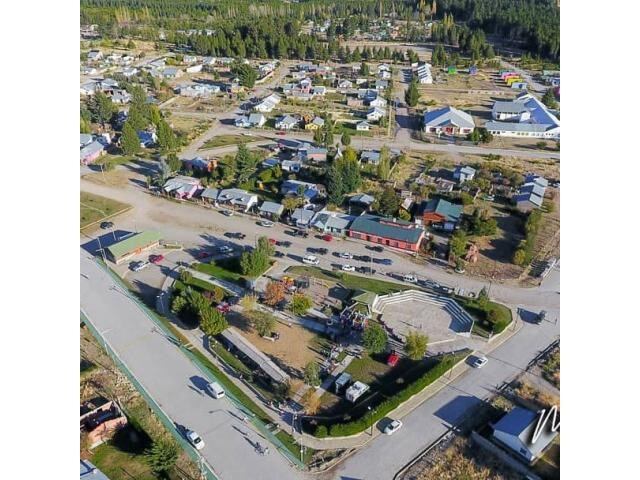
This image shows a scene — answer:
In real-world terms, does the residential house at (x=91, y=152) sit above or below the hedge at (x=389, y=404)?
above

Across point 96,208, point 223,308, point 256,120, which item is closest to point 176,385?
point 223,308

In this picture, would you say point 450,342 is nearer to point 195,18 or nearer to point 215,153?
point 215,153

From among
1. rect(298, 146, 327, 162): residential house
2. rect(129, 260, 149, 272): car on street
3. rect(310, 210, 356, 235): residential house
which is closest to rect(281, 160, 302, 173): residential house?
rect(298, 146, 327, 162): residential house

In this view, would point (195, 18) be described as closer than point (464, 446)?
No

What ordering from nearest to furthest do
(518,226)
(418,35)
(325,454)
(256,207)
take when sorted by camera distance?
(325,454) → (518,226) → (256,207) → (418,35)

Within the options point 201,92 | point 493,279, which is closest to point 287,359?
point 493,279

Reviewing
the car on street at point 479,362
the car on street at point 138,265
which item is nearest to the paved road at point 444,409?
the car on street at point 479,362

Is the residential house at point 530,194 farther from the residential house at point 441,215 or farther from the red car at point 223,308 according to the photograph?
the red car at point 223,308
